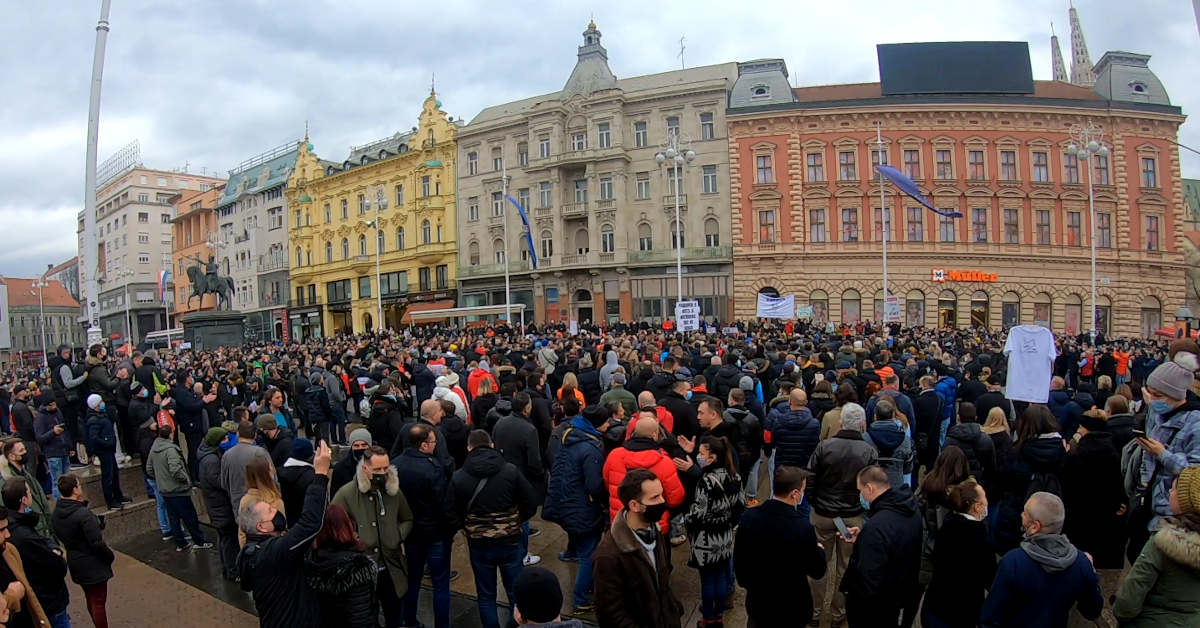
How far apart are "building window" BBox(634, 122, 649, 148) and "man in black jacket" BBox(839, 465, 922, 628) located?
38.1 m

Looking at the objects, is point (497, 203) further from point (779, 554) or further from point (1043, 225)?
point (779, 554)

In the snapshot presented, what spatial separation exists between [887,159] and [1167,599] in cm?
3772

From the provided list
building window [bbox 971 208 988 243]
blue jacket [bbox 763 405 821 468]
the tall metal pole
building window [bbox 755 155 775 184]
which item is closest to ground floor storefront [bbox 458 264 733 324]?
building window [bbox 755 155 775 184]

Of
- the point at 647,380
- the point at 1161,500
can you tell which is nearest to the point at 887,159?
the point at 647,380

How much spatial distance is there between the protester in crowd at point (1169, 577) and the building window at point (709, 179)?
36.9m

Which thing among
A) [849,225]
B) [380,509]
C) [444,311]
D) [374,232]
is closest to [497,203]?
[444,311]

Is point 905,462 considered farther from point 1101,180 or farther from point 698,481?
point 1101,180

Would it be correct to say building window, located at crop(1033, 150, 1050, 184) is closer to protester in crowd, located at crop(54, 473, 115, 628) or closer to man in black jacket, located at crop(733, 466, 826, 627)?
man in black jacket, located at crop(733, 466, 826, 627)

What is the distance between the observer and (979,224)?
37062 mm

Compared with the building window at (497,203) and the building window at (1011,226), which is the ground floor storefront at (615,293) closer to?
the building window at (497,203)

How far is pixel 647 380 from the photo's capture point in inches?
370

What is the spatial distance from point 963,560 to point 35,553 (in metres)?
6.35

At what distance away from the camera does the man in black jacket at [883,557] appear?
396cm

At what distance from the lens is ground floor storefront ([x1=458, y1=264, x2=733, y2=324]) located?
3922 centimetres
